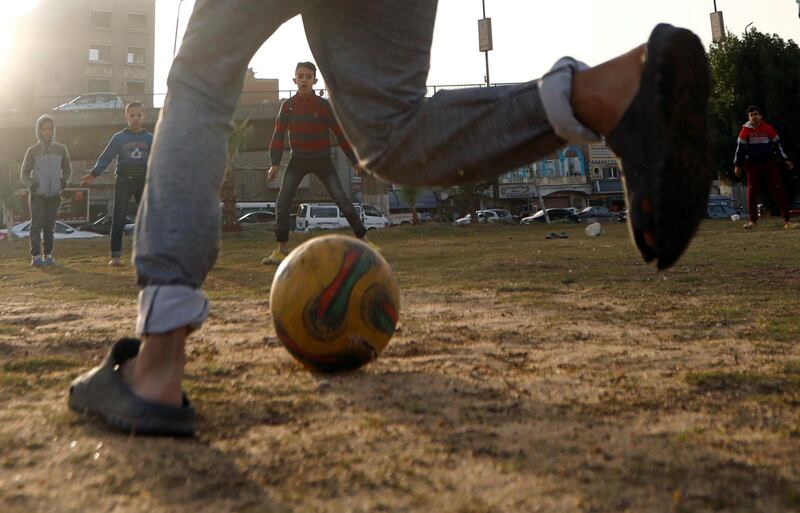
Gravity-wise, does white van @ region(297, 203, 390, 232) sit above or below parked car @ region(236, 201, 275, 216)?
below

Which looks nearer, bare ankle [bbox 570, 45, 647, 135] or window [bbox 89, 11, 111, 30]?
bare ankle [bbox 570, 45, 647, 135]

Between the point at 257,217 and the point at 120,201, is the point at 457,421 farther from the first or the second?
the point at 257,217

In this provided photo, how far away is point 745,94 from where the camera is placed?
32.2 m

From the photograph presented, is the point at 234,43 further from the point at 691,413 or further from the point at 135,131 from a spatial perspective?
the point at 135,131

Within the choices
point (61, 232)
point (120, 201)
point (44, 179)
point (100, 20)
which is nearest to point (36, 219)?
point (44, 179)

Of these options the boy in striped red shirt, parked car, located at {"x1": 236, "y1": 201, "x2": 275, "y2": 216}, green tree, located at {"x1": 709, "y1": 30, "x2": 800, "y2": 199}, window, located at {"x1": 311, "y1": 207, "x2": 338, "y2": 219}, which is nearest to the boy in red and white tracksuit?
the boy in striped red shirt

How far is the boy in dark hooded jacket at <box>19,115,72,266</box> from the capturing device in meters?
9.79

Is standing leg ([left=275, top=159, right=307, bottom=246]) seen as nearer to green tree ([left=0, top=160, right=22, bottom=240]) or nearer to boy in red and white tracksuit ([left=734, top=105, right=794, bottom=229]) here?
boy in red and white tracksuit ([left=734, top=105, right=794, bottom=229])

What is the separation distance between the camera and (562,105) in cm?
171

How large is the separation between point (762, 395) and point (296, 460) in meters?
1.34

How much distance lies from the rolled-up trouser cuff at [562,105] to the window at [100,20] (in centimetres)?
6202

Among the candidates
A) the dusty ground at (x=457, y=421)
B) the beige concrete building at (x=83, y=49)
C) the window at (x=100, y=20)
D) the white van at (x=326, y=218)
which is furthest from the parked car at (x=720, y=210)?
the window at (x=100, y=20)

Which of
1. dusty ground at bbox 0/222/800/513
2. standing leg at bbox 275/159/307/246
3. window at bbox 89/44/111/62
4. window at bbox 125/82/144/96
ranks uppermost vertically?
window at bbox 89/44/111/62

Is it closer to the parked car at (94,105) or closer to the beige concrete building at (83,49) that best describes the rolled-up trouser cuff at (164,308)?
the parked car at (94,105)
